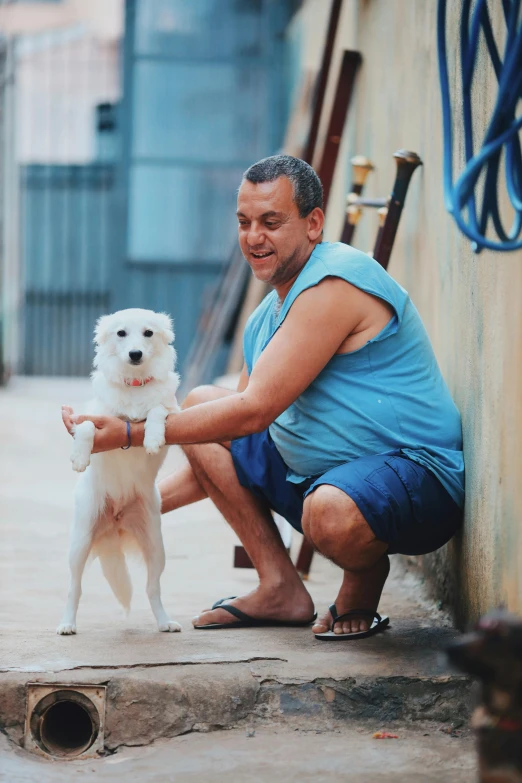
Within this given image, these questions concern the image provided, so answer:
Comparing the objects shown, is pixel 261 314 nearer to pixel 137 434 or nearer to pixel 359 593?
pixel 137 434

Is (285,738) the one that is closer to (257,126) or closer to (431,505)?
(431,505)

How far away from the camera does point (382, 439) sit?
2822 mm

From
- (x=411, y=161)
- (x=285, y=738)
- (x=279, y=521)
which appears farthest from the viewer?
(x=279, y=521)

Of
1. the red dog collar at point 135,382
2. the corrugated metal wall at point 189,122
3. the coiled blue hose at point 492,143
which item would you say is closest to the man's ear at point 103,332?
the red dog collar at point 135,382

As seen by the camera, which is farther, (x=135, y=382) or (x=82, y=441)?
(x=135, y=382)

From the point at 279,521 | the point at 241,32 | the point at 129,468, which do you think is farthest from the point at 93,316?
the point at 129,468

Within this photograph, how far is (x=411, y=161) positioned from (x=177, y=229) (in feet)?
26.8

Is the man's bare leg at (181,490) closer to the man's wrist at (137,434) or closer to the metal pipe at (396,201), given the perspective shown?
the man's wrist at (137,434)

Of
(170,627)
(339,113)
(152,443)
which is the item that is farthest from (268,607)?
(339,113)

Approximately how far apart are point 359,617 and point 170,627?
0.55 metres

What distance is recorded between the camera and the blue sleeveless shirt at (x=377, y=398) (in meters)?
2.80

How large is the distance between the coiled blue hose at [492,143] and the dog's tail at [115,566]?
1.53 meters

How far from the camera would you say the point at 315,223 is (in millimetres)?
2916

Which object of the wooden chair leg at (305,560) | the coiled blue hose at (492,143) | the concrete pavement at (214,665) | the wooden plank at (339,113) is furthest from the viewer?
the wooden plank at (339,113)
